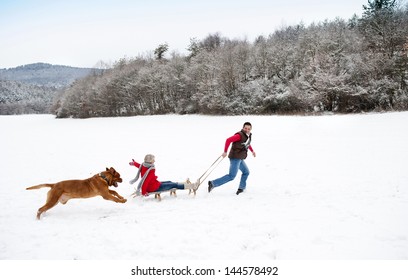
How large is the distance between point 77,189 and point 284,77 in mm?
35701

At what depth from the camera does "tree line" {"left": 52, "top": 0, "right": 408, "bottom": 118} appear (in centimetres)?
2886

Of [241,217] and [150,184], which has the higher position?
[150,184]

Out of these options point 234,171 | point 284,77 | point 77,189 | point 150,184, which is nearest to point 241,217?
point 234,171

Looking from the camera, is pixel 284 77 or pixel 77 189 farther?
pixel 284 77

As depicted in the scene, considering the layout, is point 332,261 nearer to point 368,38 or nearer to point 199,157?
point 199,157

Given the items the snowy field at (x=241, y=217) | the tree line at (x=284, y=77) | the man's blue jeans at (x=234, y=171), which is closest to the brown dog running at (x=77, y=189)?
the snowy field at (x=241, y=217)

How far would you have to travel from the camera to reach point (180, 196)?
7.53 m

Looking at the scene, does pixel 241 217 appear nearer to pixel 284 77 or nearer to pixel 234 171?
pixel 234 171

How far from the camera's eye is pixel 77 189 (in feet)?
20.5

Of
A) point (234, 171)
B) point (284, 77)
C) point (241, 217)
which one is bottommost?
point (241, 217)

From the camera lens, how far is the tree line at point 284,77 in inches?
1136

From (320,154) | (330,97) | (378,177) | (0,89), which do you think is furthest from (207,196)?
(0,89)

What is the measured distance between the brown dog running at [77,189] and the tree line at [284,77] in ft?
88.7

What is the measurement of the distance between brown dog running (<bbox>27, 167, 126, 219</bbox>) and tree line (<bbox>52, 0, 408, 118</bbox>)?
1064 inches
